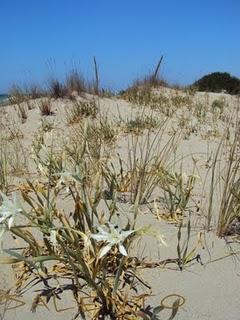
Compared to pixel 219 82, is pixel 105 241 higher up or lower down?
higher up

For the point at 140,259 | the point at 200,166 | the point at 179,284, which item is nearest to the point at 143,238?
the point at 140,259

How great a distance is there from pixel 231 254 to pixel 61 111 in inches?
211

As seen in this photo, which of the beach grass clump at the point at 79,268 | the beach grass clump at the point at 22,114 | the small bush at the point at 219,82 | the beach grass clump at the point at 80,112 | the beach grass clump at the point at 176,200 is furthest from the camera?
the small bush at the point at 219,82

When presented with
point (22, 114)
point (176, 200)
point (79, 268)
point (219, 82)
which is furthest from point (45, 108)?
point (219, 82)

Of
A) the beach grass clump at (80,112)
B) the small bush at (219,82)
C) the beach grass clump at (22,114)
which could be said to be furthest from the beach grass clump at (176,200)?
the small bush at (219,82)

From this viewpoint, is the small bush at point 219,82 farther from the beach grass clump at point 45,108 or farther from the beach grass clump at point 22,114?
the beach grass clump at point 22,114

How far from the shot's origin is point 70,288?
6.73 feet

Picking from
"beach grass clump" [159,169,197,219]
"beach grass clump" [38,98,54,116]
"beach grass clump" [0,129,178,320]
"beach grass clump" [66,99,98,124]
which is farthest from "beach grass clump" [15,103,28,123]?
"beach grass clump" [0,129,178,320]

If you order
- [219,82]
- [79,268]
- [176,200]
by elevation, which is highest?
[79,268]

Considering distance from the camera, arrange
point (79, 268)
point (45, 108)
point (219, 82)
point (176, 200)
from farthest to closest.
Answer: point (219, 82) < point (45, 108) < point (176, 200) < point (79, 268)

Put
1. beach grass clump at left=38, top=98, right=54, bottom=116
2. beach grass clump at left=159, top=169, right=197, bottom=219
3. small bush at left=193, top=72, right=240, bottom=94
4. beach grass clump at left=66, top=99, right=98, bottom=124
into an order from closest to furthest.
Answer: beach grass clump at left=159, top=169, right=197, bottom=219 < beach grass clump at left=66, top=99, right=98, bottom=124 < beach grass clump at left=38, top=98, right=54, bottom=116 < small bush at left=193, top=72, right=240, bottom=94

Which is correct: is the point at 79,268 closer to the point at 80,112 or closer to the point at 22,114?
the point at 80,112

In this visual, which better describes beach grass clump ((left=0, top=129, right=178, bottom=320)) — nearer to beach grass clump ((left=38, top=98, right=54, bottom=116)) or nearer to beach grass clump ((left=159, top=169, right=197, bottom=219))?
beach grass clump ((left=159, top=169, right=197, bottom=219))

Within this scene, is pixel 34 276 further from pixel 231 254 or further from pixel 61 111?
pixel 61 111
